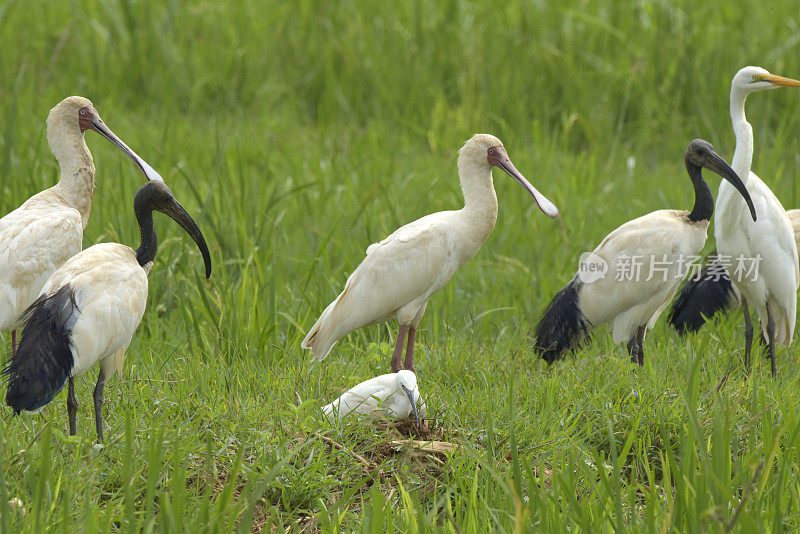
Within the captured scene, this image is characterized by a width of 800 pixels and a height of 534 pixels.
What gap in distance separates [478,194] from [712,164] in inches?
57.9

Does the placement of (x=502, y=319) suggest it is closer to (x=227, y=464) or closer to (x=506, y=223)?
(x=506, y=223)

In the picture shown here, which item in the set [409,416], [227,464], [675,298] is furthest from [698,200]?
[227,464]

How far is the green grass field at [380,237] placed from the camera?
3633mm

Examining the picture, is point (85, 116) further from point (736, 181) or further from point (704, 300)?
point (704, 300)

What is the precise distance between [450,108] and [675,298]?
13.3 feet

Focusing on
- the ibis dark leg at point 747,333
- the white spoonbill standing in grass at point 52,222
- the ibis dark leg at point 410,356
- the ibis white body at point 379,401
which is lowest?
the ibis dark leg at point 747,333

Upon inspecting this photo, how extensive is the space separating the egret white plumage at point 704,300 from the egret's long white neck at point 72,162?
3576 mm

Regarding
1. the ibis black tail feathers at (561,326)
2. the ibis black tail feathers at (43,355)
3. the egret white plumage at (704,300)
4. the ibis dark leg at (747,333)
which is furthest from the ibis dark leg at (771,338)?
the ibis black tail feathers at (43,355)

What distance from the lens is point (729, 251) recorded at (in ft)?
19.0

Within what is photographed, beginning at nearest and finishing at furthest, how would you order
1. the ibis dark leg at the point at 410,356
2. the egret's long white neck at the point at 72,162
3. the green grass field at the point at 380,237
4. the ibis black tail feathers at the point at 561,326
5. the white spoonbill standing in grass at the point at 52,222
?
1. the green grass field at the point at 380,237
2. the white spoonbill standing in grass at the point at 52,222
3. the ibis dark leg at the point at 410,356
4. the egret's long white neck at the point at 72,162
5. the ibis black tail feathers at the point at 561,326

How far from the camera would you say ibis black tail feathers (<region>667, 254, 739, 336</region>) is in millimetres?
6121

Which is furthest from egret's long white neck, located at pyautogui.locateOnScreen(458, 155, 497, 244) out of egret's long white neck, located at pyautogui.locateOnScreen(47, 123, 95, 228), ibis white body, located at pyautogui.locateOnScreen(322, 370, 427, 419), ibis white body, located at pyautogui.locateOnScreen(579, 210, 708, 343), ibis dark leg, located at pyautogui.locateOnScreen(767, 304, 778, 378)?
egret's long white neck, located at pyautogui.locateOnScreen(47, 123, 95, 228)

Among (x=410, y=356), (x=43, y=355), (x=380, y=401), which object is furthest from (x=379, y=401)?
(x=43, y=355)

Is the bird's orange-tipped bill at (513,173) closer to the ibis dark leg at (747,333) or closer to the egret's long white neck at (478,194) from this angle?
the egret's long white neck at (478,194)
